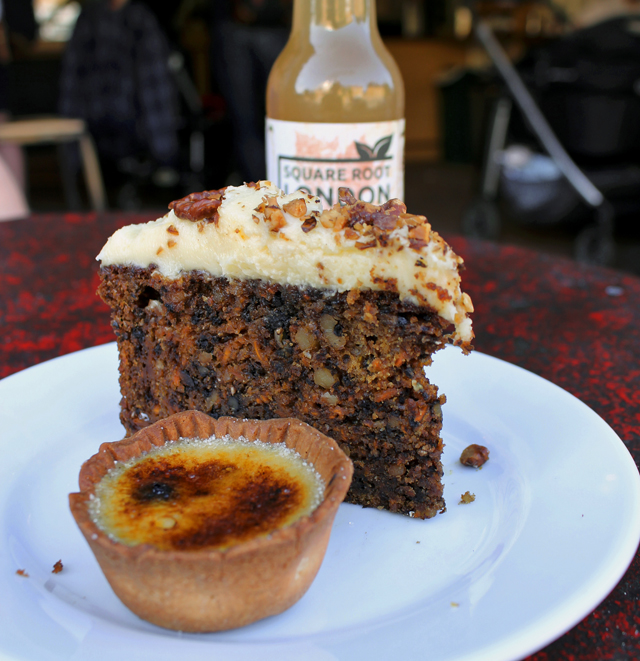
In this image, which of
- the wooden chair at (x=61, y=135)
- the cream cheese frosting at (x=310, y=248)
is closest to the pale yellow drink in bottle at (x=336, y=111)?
the cream cheese frosting at (x=310, y=248)

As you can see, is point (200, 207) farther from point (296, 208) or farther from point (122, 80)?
point (122, 80)

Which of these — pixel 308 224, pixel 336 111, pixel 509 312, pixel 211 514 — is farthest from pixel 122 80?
pixel 211 514

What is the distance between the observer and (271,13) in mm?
4914

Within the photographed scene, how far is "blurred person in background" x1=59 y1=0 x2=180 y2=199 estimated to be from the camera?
525cm

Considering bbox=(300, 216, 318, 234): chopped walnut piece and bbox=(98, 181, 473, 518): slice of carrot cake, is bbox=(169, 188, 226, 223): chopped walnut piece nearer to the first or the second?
bbox=(98, 181, 473, 518): slice of carrot cake

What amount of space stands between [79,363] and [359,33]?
37.0 inches

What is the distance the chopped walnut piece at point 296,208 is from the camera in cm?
97

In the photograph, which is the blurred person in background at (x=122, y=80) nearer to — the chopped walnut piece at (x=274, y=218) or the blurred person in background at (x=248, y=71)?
the blurred person in background at (x=248, y=71)

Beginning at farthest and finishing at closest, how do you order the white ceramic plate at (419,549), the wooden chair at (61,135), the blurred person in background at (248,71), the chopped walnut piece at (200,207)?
1. the wooden chair at (61,135)
2. the blurred person in background at (248,71)
3. the chopped walnut piece at (200,207)
4. the white ceramic plate at (419,549)

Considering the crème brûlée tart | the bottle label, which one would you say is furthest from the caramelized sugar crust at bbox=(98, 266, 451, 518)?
the bottle label

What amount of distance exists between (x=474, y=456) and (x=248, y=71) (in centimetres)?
401

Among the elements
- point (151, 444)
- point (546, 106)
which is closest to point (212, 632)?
point (151, 444)

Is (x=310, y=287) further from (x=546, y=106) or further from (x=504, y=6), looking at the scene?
(x=504, y=6)

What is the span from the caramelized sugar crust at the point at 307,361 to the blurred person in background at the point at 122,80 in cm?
463
